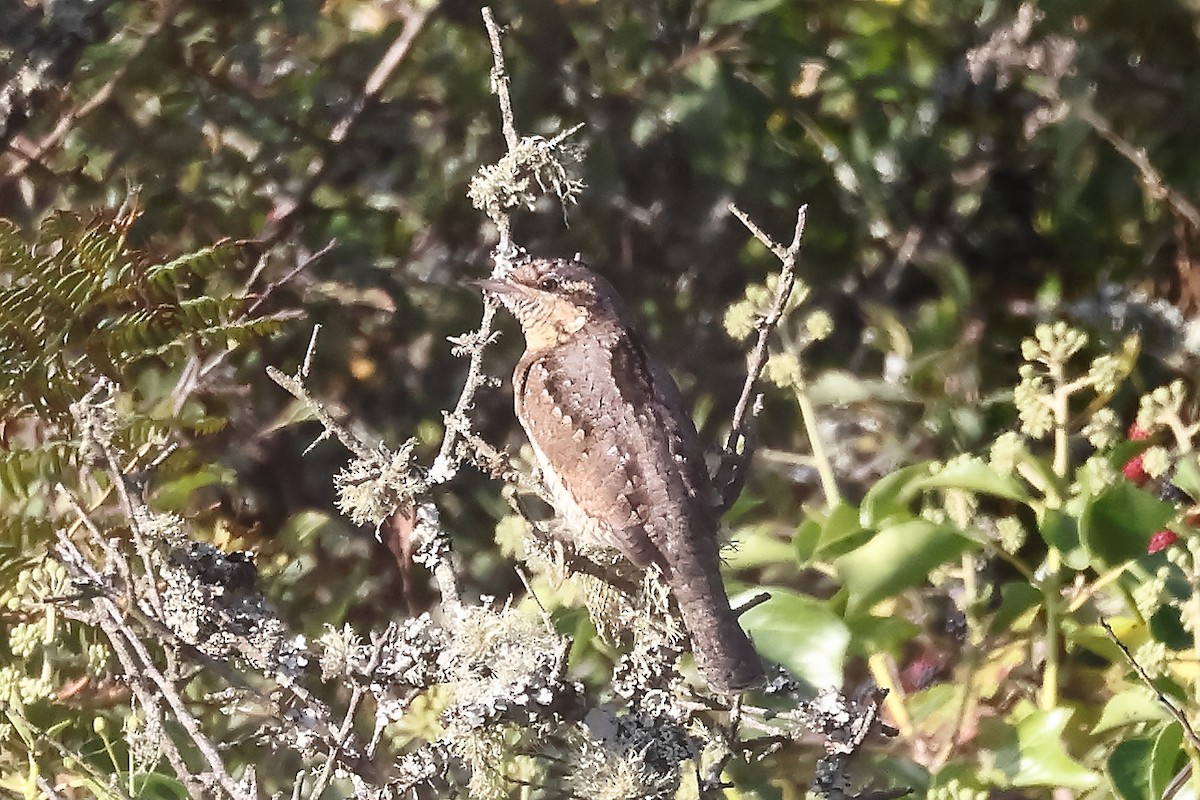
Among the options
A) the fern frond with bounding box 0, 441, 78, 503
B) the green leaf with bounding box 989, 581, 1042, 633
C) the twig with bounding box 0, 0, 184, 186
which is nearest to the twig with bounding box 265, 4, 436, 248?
the twig with bounding box 0, 0, 184, 186

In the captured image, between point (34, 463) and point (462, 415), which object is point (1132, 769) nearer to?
point (462, 415)

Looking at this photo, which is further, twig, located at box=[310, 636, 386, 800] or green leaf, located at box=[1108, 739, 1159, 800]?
green leaf, located at box=[1108, 739, 1159, 800]

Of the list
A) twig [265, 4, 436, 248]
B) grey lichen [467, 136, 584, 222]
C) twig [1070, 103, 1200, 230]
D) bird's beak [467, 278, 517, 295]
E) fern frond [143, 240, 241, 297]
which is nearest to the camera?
grey lichen [467, 136, 584, 222]

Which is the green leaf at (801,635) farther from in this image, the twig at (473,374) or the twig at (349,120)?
the twig at (349,120)

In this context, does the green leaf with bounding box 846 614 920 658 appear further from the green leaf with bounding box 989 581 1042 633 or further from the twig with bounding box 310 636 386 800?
the twig with bounding box 310 636 386 800

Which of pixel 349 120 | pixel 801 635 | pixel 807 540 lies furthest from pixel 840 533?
pixel 349 120

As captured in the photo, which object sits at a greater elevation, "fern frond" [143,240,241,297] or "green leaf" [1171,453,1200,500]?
"fern frond" [143,240,241,297]

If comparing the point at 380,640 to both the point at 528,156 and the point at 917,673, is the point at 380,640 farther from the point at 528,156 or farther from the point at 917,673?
the point at 917,673
